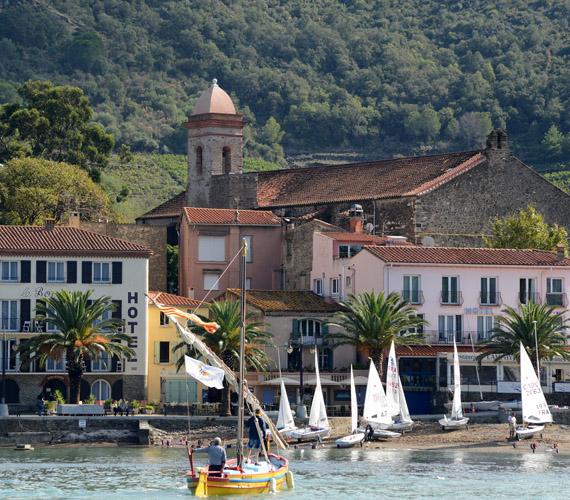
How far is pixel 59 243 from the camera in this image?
371 feet

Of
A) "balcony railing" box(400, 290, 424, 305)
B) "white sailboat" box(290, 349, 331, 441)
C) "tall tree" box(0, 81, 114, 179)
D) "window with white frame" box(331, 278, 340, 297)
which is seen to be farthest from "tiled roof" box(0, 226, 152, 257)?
"tall tree" box(0, 81, 114, 179)

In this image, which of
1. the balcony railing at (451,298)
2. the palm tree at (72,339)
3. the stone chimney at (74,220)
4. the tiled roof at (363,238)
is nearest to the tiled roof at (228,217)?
the stone chimney at (74,220)

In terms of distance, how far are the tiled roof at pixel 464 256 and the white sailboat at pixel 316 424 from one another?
13590 millimetres

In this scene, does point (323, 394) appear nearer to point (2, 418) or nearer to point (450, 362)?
point (450, 362)

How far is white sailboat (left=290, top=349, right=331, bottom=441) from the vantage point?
334ft

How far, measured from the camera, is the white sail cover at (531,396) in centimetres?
10206

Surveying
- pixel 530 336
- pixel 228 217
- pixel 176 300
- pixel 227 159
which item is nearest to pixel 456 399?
pixel 530 336

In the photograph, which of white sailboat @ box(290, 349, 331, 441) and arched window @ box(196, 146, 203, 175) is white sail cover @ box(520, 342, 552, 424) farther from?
arched window @ box(196, 146, 203, 175)

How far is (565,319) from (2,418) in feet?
111

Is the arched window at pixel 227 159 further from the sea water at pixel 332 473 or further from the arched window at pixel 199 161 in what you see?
the sea water at pixel 332 473

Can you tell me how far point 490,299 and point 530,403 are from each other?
15651 millimetres

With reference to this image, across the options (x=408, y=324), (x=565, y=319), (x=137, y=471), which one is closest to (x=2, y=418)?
(x=137, y=471)

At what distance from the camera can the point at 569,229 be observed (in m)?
138

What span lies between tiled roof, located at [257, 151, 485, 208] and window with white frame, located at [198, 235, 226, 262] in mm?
11733
